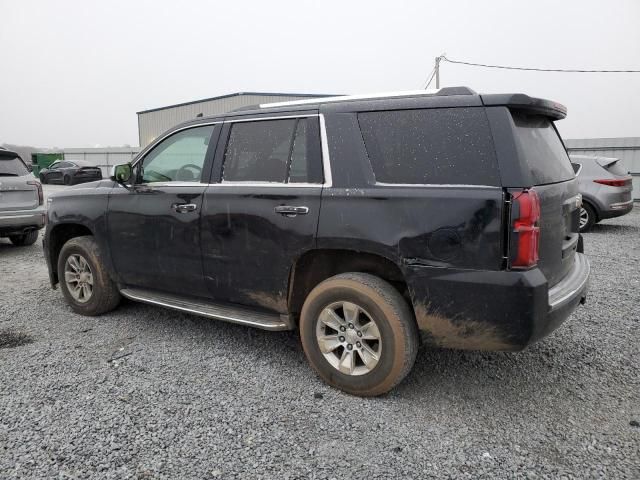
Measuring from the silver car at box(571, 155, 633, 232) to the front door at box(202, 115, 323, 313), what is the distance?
24.8 feet

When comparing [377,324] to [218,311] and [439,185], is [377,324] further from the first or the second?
[218,311]

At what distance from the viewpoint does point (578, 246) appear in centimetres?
361

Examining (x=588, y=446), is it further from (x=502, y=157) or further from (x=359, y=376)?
(x=502, y=157)

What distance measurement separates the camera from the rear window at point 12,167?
7593 mm

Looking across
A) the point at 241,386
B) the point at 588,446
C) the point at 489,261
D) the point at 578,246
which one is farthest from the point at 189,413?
the point at 578,246

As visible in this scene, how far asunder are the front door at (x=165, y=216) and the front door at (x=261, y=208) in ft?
0.48

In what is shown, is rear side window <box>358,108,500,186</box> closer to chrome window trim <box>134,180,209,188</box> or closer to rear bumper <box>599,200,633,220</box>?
chrome window trim <box>134,180,209,188</box>

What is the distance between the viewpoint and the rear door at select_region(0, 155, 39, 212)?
7410mm

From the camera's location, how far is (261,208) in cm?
330

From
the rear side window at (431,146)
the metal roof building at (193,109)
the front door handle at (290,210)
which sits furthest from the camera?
the metal roof building at (193,109)

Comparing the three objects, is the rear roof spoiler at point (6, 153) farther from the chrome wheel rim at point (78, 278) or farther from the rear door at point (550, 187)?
the rear door at point (550, 187)

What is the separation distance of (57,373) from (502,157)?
10.8ft

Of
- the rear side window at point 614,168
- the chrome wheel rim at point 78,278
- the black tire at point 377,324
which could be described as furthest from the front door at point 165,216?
the rear side window at point 614,168

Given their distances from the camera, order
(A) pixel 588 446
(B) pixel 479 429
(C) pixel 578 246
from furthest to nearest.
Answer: (C) pixel 578 246, (B) pixel 479 429, (A) pixel 588 446
